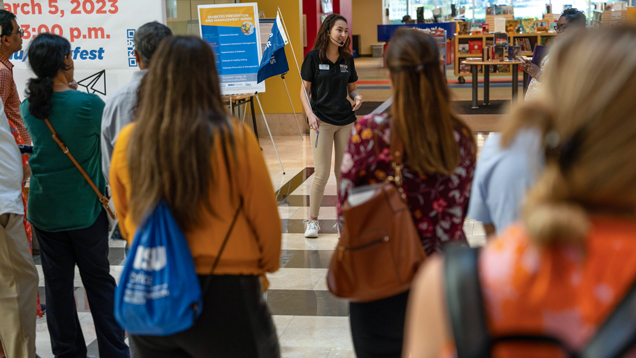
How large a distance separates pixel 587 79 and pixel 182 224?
1.09 metres

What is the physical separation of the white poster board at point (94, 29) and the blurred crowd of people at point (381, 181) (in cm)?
92

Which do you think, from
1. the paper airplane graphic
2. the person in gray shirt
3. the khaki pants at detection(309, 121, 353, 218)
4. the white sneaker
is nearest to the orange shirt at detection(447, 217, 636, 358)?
the person in gray shirt

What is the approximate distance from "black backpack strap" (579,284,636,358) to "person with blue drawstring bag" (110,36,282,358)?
105 cm

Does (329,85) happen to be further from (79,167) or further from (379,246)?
(379,246)

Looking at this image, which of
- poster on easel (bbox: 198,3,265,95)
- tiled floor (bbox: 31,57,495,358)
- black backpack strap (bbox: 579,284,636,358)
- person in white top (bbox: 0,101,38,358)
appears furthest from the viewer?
poster on easel (bbox: 198,3,265,95)

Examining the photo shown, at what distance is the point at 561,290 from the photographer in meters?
0.74

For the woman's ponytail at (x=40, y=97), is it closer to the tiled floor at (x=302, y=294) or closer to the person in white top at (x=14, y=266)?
the person in white top at (x=14, y=266)

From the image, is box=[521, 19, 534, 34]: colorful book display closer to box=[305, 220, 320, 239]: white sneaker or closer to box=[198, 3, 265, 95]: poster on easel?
box=[198, 3, 265, 95]: poster on easel

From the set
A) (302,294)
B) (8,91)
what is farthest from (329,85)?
(8,91)

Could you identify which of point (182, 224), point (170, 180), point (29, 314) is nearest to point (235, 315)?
point (182, 224)

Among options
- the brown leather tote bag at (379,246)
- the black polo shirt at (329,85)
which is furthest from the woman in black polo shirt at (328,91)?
the brown leather tote bag at (379,246)

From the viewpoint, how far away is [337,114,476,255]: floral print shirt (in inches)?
72.3

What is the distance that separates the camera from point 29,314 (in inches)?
110

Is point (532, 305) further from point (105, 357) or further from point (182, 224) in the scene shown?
point (105, 357)
